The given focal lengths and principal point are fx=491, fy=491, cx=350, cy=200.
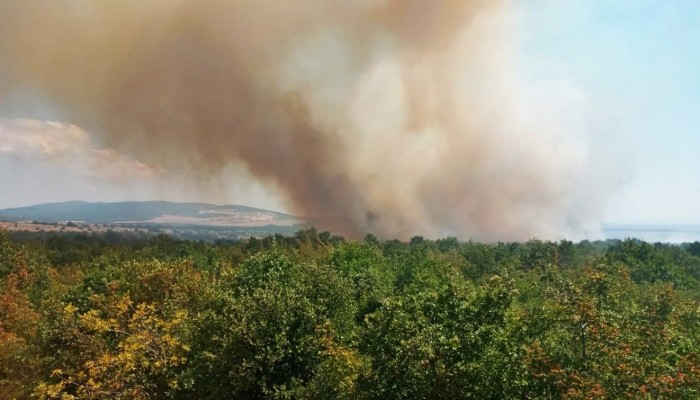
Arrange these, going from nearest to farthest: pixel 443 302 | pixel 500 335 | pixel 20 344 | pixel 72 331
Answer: pixel 500 335
pixel 443 302
pixel 72 331
pixel 20 344

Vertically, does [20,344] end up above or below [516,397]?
below

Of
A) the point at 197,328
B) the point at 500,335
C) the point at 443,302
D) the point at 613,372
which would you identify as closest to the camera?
the point at 613,372

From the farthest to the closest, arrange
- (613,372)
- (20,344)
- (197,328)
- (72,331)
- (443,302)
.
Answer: (20,344) → (72,331) → (197,328) → (443,302) → (613,372)

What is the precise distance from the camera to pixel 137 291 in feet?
70.0

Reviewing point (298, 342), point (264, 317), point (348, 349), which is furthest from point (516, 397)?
point (264, 317)

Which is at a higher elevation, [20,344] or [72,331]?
[72,331]

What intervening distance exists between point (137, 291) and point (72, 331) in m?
4.86

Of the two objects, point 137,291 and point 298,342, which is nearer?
point 298,342

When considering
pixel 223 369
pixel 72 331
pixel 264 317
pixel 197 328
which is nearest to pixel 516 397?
pixel 264 317

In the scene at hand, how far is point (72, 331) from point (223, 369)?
20.3 feet

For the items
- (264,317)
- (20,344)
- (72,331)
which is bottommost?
(20,344)

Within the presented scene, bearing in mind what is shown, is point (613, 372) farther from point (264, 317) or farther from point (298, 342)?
point (264, 317)

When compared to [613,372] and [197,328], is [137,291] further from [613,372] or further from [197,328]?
[613,372]

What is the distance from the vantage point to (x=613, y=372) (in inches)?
416
